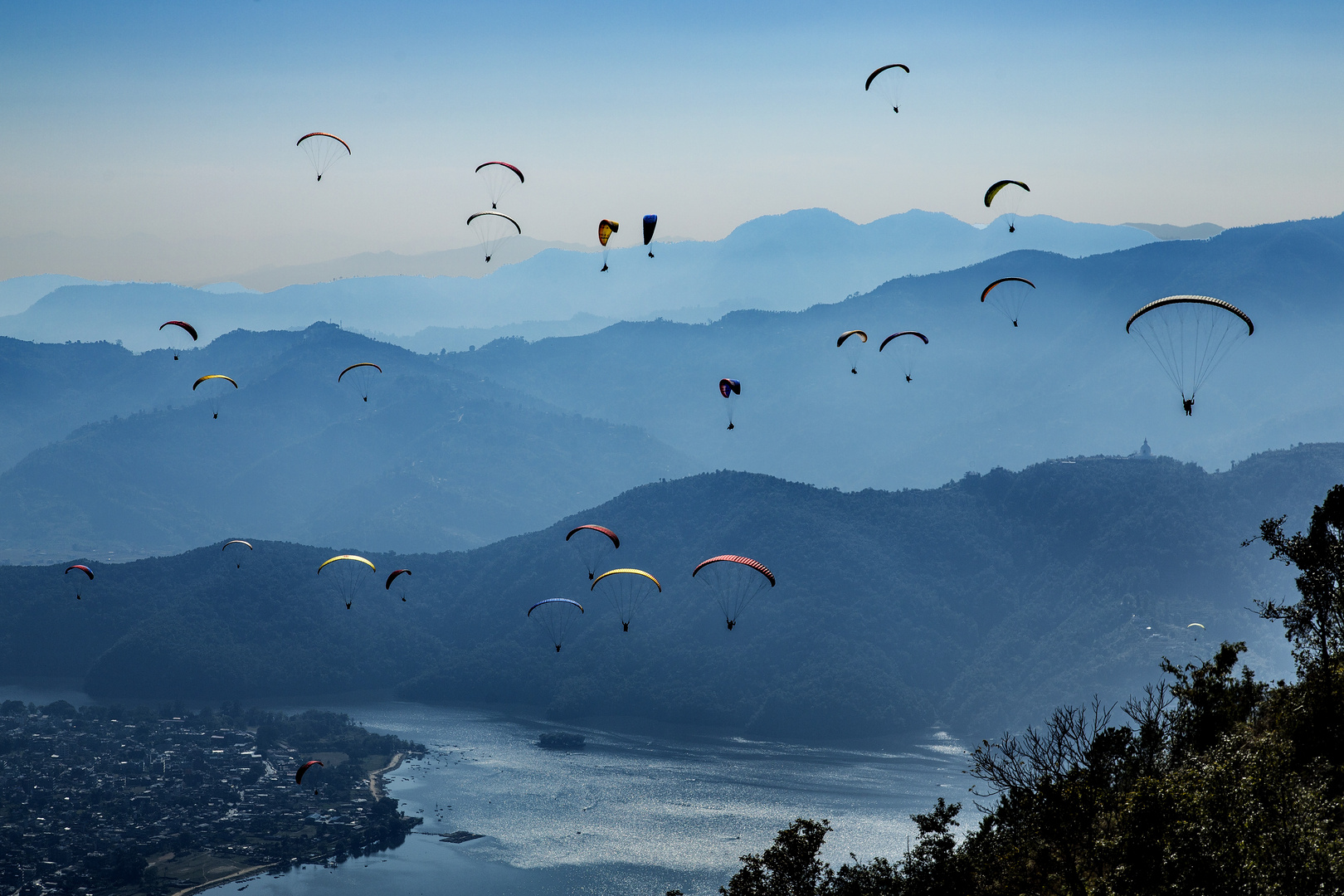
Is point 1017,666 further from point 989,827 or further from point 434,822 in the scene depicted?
point 989,827

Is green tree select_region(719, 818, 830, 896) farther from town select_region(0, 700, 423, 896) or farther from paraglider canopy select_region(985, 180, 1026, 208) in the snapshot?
town select_region(0, 700, 423, 896)

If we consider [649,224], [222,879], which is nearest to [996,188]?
[649,224]

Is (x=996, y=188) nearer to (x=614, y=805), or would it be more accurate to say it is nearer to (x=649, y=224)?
(x=649, y=224)

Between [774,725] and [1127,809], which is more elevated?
[1127,809]

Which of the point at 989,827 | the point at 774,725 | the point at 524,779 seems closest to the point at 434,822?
the point at 524,779

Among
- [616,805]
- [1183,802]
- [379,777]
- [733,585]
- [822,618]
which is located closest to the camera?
[1183,802]

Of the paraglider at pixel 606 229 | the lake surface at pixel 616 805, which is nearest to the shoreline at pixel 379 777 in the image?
the lake surface at pixel 616 805
